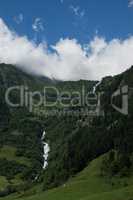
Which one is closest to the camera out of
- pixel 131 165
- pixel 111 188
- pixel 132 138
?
pixel 111 188

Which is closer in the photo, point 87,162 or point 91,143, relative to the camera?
point 87,162

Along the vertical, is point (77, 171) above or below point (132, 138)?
below

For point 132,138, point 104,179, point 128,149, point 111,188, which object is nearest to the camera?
point 111,188

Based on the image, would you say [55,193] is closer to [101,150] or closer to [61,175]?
[61,175]

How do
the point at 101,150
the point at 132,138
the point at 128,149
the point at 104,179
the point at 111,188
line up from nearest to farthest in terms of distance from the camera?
the point at 111,188, the point at 104,179, the point at 128,149, the point at 132,138, the point at 101,150

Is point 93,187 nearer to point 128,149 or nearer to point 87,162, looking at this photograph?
point 128,149

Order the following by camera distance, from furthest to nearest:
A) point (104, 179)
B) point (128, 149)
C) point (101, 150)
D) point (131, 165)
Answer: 1. point (101, 150)
2. point (128, 149)
3. point (131, 165)
4. point (104, 179)

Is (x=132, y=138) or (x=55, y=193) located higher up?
(x=132, y=138)

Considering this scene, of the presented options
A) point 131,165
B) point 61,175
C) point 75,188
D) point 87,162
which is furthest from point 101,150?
point 75,188

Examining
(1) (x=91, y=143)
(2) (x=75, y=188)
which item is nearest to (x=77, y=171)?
(1) (x=91, y=143)
